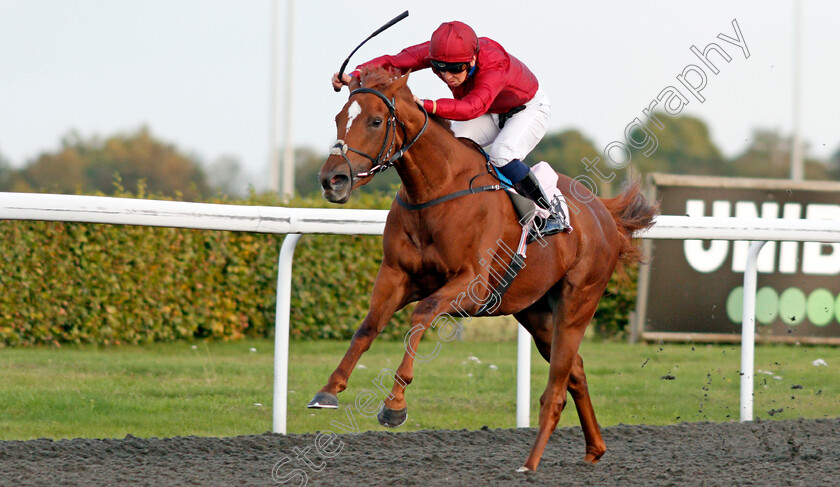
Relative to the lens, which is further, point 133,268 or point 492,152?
point 133,268

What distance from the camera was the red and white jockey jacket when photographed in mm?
3558

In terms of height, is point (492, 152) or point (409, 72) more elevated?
point (409, 72)

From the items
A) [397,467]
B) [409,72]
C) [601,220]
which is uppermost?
[409,72]

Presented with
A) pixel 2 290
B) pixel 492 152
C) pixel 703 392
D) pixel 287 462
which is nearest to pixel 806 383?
pixel 703 392

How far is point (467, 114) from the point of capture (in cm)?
356

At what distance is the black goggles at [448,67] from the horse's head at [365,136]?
0.22 metres

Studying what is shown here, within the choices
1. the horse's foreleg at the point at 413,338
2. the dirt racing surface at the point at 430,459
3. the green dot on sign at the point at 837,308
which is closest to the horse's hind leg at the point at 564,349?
the dirt racing surface at the point at 430,459

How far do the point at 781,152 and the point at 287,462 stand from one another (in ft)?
120

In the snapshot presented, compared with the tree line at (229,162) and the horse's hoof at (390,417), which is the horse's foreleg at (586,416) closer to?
the horse's hoof at (390,417)

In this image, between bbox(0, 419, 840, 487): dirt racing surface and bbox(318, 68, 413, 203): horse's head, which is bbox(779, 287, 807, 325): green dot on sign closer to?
bbox(0, 419, 840, 487): dirt racing surface

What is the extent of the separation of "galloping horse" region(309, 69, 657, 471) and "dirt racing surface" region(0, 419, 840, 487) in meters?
0.28

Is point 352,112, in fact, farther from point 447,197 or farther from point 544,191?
point 544,191

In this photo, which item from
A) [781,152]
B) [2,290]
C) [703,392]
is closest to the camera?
[703,392]

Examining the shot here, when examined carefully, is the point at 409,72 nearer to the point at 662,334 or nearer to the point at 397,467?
the point at 397,467
